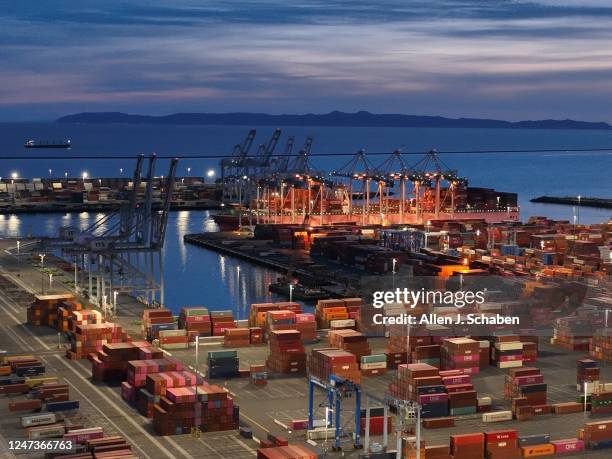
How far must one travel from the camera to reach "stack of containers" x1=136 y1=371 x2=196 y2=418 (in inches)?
610

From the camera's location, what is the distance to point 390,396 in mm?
16109

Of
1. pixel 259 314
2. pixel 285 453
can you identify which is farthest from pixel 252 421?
pixel 259 314

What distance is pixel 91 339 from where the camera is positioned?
19469mm

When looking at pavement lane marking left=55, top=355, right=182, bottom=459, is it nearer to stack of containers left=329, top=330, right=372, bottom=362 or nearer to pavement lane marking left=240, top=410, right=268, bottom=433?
pavement lane marking left=240, top=410, right=268, bottom=433

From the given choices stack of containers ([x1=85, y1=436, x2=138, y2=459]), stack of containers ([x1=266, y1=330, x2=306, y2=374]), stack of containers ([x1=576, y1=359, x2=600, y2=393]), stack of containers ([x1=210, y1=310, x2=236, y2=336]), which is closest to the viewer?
stack of containers ([x1=85, y1=436, x2=138, y2=459])

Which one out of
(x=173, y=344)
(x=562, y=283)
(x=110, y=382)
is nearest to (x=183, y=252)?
(x=562, y=283)

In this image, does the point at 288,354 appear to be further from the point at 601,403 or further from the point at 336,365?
the point at 601,403

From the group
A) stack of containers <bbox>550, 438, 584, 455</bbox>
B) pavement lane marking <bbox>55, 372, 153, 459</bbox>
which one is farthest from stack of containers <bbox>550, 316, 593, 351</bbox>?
pavement lane marking <bbox>55, 372, 153, 459</bbox>

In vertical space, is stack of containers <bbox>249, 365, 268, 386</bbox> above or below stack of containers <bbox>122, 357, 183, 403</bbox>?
below

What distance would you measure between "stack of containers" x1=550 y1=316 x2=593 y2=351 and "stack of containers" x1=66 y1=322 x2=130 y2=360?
796 centimetres

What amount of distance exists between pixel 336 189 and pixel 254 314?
32.1 m

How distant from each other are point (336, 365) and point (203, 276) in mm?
17676

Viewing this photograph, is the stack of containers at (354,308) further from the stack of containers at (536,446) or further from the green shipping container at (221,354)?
the stack of containers at (536,446)

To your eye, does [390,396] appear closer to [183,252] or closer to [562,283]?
[562,283]
